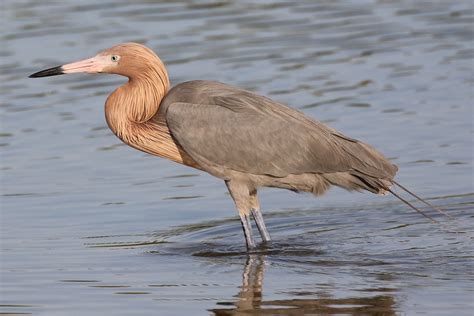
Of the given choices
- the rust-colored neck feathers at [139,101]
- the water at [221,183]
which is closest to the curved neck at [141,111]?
the rust-colored neck feathers at [139,101]

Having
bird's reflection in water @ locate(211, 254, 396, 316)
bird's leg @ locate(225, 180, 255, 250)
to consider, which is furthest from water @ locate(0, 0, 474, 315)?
bird's leg @ locate(225, 180, 255, 250)

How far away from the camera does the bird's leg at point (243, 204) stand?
35.0 ft

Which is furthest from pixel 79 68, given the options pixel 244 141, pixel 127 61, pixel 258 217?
pixel 258 217

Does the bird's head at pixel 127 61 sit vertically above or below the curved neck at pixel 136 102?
above

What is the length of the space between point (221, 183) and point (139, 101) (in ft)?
6.68

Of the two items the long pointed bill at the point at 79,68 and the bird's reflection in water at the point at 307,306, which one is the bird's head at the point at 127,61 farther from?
the bird's reflection in water at the point at 307,306

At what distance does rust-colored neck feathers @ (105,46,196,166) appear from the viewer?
427 inches

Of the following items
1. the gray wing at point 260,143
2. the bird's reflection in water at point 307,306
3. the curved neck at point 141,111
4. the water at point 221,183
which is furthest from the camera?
the curved neck at point 141,111

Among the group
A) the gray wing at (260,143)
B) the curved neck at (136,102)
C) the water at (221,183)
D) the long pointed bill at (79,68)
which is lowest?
the water at (221,183)

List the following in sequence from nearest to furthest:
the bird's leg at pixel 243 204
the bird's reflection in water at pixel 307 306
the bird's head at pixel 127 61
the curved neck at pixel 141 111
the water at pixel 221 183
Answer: the bird's reflection in water at pixel 307 306
the water at pixel 221 183
the bird's leg at pixel 243 204
the curved neck at pixel 141 111
the bird's head at pixel 127 61

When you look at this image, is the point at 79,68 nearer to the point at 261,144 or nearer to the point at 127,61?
the point at 127,61

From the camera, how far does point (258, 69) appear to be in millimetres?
16250

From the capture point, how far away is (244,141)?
34.9 feet

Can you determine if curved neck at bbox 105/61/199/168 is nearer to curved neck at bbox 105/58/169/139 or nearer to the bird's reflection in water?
curved neck at bbox 105/58/169/139
